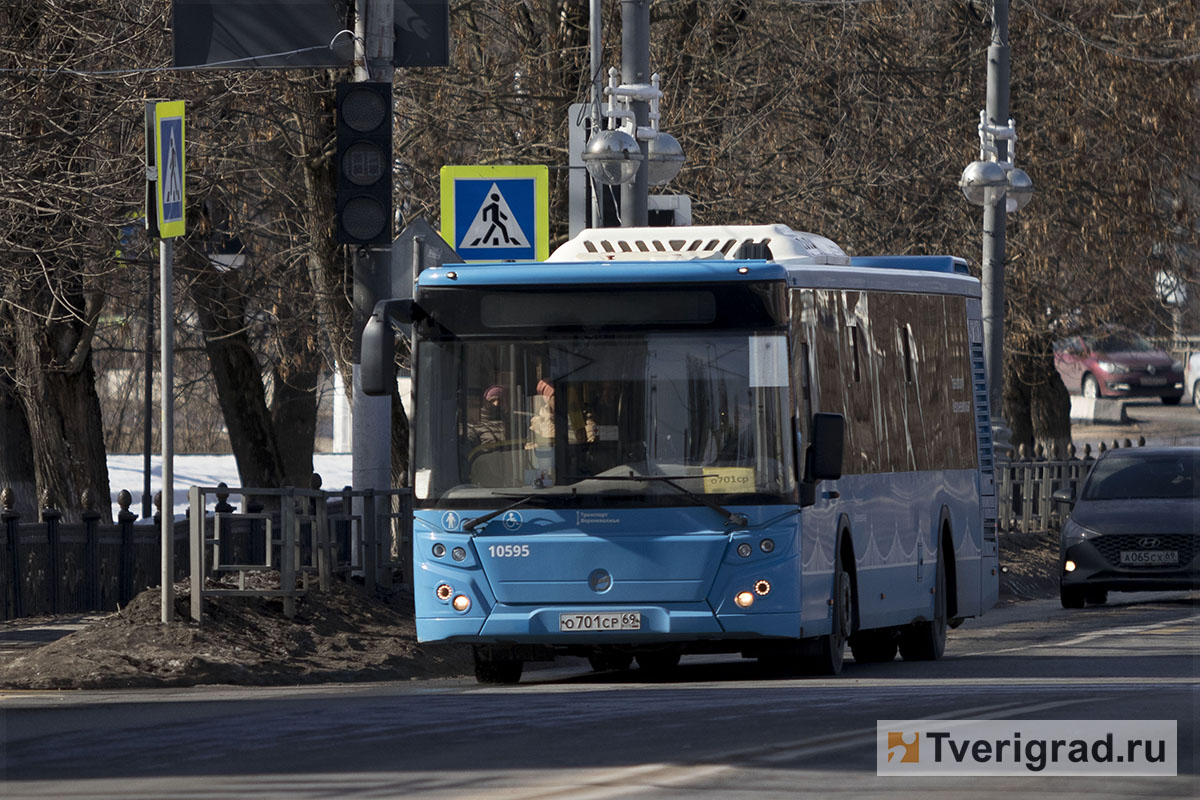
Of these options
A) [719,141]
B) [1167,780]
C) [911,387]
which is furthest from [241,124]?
[1167,780]

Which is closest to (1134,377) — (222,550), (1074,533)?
(1074,533)

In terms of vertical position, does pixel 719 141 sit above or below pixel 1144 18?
below

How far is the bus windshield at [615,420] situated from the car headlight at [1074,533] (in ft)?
33.4

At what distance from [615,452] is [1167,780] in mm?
5325

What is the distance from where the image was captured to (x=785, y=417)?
13898 mm

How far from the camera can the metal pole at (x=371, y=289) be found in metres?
17.0

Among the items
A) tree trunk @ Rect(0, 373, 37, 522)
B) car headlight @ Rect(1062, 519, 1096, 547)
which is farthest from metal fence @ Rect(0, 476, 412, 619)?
car headlight @ Rect(1062, 519, 1096, 547)

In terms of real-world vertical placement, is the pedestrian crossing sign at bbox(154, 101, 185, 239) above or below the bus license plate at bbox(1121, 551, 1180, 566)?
above

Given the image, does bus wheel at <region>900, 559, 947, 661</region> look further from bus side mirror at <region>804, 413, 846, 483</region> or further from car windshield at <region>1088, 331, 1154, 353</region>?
car windshield at <region>1088, 331, 1154, 353</region>

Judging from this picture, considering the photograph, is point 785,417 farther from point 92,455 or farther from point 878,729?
point 92,455

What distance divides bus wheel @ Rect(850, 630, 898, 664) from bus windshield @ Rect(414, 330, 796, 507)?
11.0 ft

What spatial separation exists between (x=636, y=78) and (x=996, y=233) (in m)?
6.79

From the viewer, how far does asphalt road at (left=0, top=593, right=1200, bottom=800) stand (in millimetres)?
8914

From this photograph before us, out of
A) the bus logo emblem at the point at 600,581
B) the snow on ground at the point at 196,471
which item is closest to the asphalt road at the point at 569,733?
the bus logo emblem at the point at 600,581
